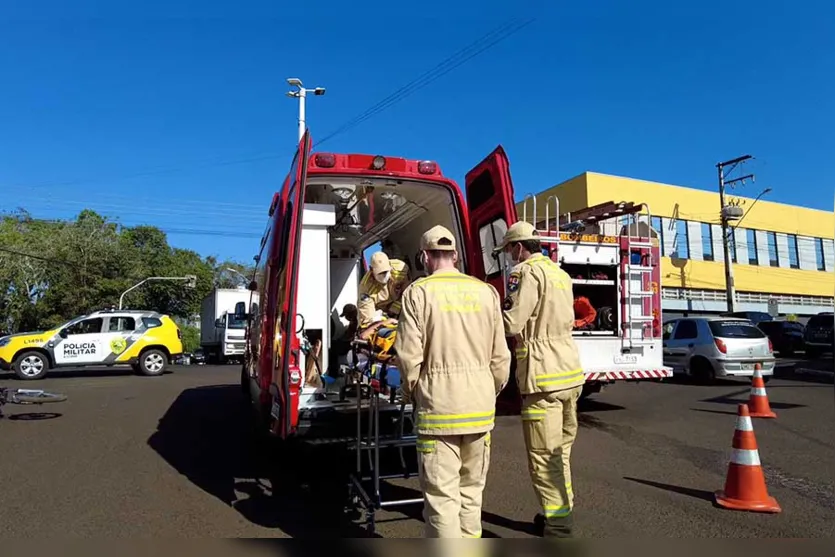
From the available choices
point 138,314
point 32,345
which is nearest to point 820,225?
point 138,314

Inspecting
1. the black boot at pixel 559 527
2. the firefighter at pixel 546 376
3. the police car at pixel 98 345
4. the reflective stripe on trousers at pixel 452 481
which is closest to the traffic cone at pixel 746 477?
the firefighter at pixel 546 376

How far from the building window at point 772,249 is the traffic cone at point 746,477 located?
4038cm

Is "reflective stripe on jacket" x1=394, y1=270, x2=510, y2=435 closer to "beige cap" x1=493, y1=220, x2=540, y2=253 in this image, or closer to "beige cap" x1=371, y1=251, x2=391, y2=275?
"beige cap" x1=493, y1=220, x2=540, y2=253

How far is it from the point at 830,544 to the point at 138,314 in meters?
18.2

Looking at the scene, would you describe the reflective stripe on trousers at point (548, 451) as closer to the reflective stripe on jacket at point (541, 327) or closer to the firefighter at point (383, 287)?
the reflective stripe on jacket at point (541, 327)

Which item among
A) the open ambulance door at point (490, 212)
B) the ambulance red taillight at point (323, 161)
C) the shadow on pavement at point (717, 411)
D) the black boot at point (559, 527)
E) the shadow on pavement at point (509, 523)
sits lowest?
the shadow on pavement at point (509, 523)

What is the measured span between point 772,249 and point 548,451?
4234 cm

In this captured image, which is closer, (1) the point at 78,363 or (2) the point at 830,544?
(2) the point at 830,544

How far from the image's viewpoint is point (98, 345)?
17.4 meters

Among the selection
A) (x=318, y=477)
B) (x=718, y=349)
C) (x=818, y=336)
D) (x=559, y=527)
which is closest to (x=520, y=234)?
(x=559, y=527)

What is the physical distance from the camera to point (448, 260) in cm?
347

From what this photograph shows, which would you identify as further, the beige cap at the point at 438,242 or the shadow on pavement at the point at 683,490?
the shadow on pavement at the point at 683,490

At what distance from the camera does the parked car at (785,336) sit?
74.7 feet

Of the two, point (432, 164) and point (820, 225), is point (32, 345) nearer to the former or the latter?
point (432, 164)
